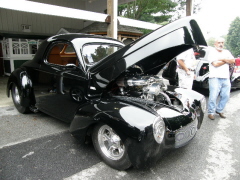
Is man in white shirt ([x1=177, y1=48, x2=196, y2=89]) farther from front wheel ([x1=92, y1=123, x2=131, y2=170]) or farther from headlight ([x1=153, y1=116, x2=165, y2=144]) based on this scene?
front wheel ([x1=92, y1=123, x2=131, y2=170])

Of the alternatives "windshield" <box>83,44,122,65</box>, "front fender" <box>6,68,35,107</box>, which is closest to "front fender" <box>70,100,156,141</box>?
"windshield" <box>83,44,122,65</box>

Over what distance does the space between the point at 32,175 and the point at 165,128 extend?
5.05 ft

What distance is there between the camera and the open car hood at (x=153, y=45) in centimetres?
238

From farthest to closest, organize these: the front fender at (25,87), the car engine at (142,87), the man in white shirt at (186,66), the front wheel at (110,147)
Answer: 1. the man in white shirt at (186,66)
2. the front fender at (25,87)
3. the car engine at (142,87)
4. the front wheel at (110,147)

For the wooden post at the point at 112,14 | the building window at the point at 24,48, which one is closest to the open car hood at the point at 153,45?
the wooden post at the point at 112,14

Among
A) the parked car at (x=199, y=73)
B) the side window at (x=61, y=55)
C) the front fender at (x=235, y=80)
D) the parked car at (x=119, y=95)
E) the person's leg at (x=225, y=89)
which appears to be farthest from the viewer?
the front fender at (x=235, y=80)

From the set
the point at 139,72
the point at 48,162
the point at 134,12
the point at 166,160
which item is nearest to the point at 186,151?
the point at 166,160

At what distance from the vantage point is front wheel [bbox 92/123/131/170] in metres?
2.12

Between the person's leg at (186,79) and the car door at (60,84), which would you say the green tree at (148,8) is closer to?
the person's leg at (186,79)

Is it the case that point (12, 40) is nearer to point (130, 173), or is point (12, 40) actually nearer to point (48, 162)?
point (48, 162)

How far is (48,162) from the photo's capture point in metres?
2.32

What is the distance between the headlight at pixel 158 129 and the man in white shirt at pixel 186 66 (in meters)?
2.45

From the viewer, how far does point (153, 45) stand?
2.43m

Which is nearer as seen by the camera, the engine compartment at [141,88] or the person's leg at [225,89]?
the engine compartment at [141,88]
